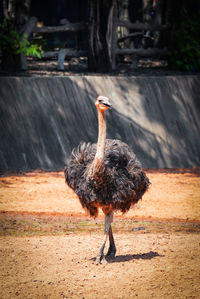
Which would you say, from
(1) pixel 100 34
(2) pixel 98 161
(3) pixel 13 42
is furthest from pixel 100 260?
(1) pixel 100 34

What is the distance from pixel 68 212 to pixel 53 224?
802mm

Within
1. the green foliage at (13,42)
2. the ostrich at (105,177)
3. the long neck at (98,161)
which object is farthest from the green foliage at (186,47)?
the long neck at (98,161)

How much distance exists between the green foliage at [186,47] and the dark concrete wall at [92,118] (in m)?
2.28

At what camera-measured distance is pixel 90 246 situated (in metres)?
6.84

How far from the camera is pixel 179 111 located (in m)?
13.3

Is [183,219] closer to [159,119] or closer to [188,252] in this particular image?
[188,252]

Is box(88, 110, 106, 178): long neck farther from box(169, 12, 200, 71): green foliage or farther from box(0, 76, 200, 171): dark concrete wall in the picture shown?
box(169, 12, 200, 71): green foliage

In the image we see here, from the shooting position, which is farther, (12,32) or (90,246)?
(12,32)

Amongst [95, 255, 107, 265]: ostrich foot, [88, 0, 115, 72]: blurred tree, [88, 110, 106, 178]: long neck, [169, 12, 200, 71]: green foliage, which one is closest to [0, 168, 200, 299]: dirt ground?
[95, 255, 107, 265]: ostrich foot

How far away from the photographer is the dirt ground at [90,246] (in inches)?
211

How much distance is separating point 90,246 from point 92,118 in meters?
6.15

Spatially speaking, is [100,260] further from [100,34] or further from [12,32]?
[100,34]

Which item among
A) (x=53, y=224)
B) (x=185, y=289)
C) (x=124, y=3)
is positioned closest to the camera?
(x=185, y=289)

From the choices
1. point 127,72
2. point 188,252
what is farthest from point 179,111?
point 188,252
